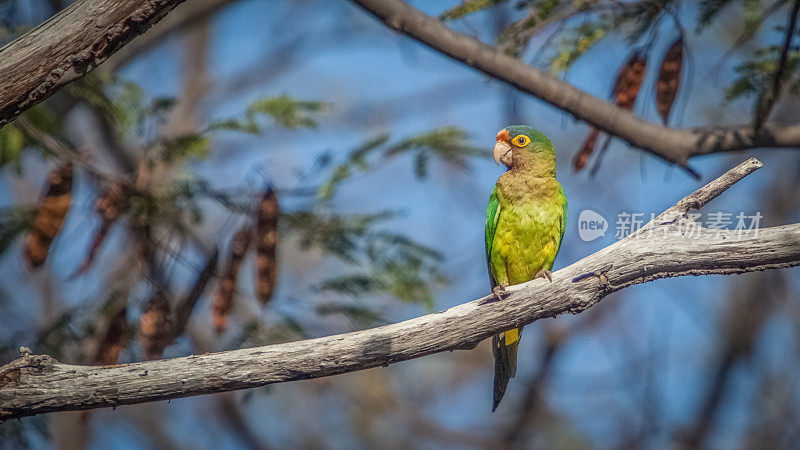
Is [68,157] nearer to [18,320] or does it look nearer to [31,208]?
[31,208]

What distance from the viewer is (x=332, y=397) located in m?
10.1

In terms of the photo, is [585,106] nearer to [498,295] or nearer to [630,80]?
[630,80]

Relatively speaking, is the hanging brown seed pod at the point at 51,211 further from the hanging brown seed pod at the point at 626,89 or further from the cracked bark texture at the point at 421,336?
the hanging brown seed pod at the point at 626,89

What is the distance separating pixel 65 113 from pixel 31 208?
1.31 metres

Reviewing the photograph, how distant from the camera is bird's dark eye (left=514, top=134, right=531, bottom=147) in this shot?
3.03 metres

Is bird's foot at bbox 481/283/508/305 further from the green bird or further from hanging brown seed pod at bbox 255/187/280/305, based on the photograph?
hanging brown seed pod at bbox 255/187/280/305

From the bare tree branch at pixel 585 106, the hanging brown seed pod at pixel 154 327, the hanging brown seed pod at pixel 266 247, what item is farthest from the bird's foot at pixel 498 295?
the hanging brown seed pod at pixel 154 327

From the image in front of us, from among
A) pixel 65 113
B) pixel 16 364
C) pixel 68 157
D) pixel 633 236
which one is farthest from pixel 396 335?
pixel 65 113

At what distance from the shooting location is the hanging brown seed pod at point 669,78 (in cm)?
343

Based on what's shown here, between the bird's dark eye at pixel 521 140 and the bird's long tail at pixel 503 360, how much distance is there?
899 mm

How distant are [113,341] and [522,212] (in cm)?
242

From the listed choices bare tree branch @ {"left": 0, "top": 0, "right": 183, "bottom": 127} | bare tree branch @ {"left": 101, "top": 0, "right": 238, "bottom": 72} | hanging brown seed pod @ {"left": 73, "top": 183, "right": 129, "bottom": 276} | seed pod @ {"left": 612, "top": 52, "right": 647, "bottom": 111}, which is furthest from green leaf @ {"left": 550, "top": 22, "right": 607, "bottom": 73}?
bare tree branch @ {"left": 101, "top": 0, "right": 238, "bottom": 72}

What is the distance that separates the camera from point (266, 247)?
3688 mm

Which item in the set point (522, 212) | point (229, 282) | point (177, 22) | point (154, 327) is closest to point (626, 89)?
point (522, 212)
